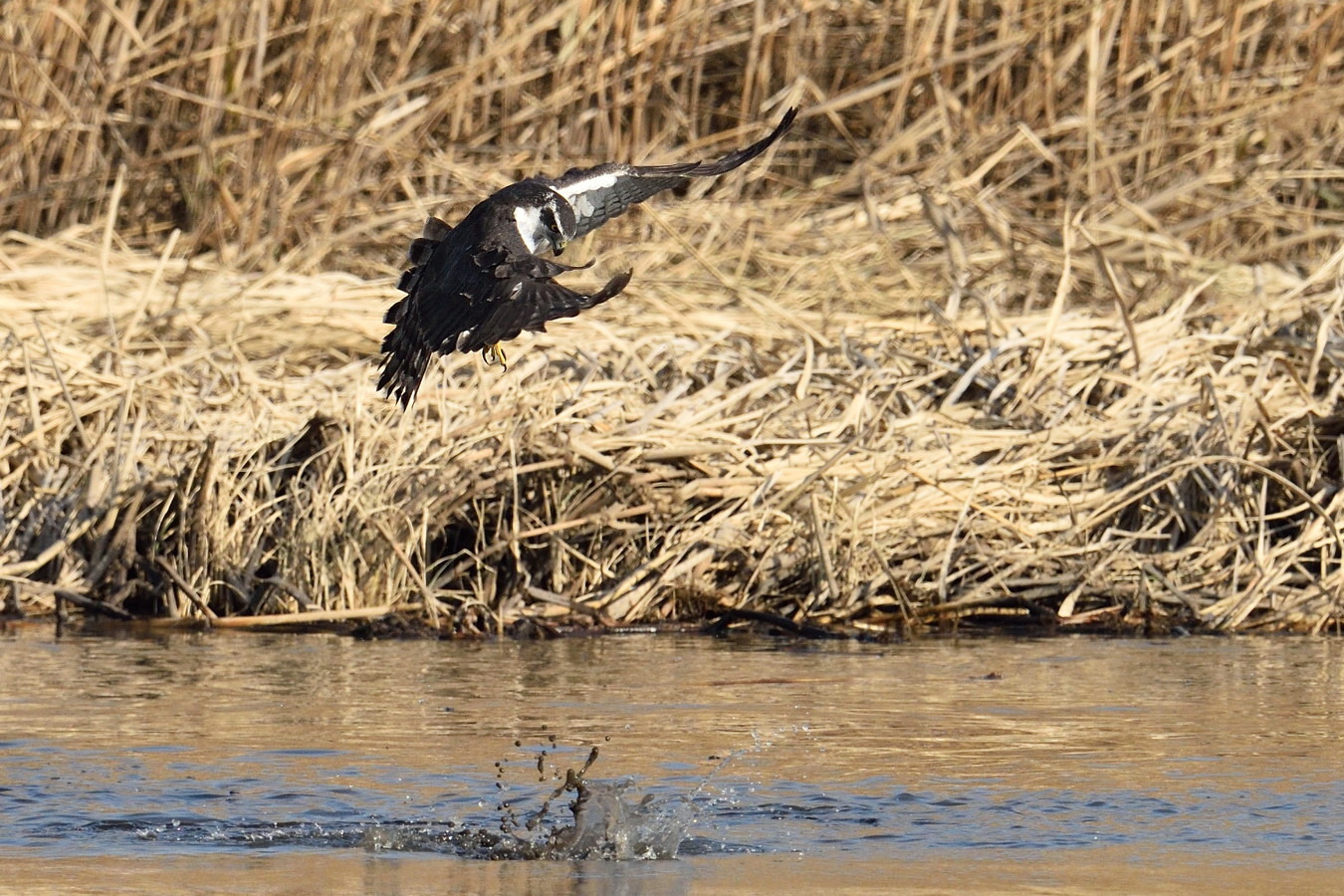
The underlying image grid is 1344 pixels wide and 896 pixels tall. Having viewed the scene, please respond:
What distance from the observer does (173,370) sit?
6441mm

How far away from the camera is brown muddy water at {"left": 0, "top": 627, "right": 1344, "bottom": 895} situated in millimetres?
3277

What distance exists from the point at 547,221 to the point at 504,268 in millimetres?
514

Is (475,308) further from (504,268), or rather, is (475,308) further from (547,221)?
(547,221)

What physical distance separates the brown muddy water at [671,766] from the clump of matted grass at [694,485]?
340 mm

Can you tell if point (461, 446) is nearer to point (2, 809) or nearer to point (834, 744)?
point (834, 744)

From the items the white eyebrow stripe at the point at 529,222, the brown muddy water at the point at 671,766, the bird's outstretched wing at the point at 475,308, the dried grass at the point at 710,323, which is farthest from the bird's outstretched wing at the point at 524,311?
the dried grass at the point at 710,323

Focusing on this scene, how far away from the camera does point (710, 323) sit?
705cm

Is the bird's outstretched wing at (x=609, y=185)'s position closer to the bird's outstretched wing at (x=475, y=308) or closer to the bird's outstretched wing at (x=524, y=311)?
the bird's outstretched wing at (x=475, y=308)

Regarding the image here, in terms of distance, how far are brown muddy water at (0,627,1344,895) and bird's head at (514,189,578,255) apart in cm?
97

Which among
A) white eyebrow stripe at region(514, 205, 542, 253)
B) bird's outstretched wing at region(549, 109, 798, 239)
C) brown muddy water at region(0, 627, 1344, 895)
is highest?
bird's outstretched wing at region(549, 109, 798, 239)

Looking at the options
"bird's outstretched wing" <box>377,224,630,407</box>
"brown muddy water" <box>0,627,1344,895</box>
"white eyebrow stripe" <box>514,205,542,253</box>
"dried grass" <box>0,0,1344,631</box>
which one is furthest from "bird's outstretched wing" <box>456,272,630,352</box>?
"dried grass" <box>0,0,1344,631</box>

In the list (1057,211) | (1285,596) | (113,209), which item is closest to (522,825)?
(1285,596)

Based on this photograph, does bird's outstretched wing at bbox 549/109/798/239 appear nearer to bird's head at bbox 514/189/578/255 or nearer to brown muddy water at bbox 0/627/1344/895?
bird's head at bbox 514/189/578/255

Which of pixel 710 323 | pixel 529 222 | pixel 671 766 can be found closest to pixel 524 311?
pixel 529 222
